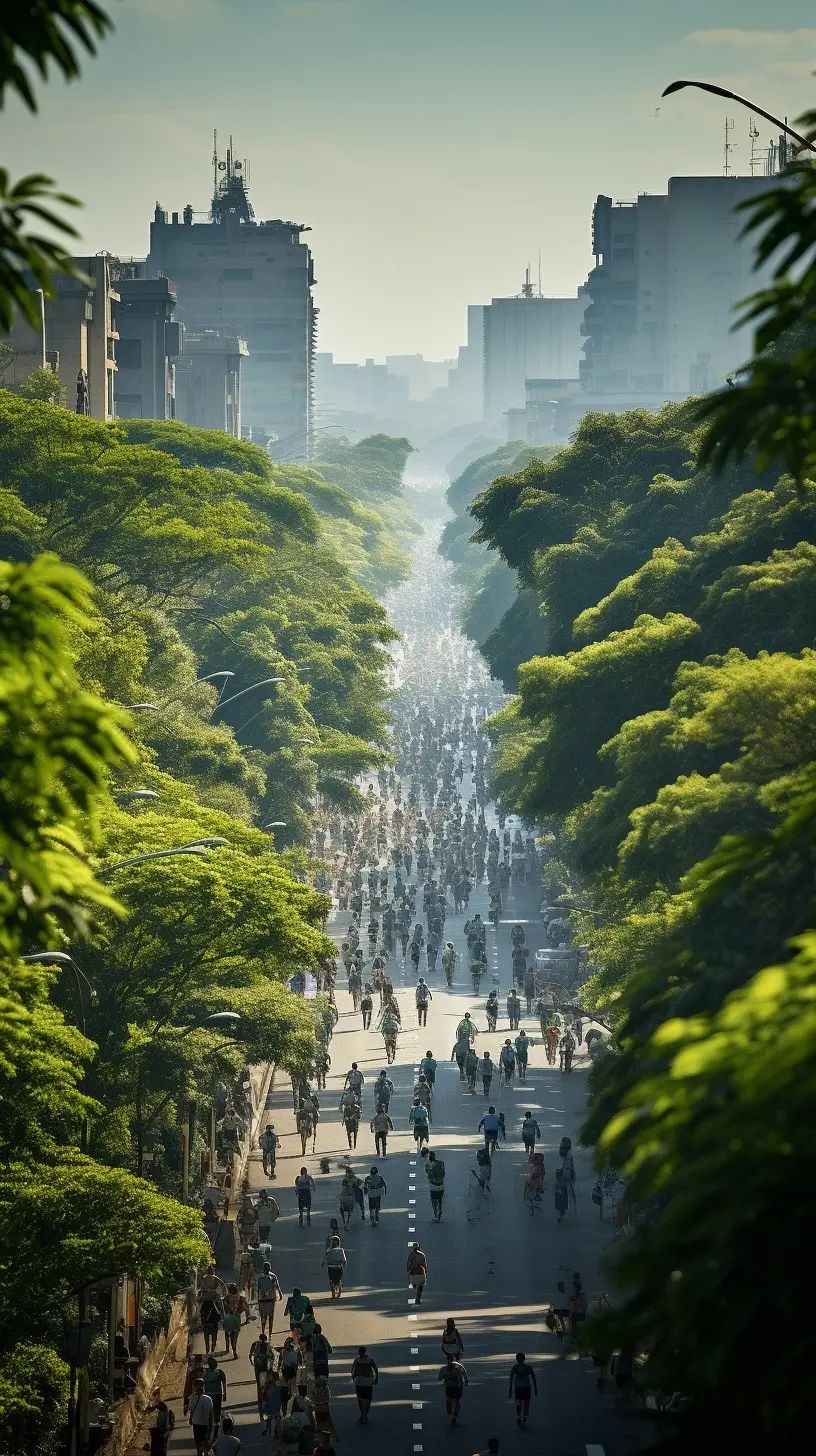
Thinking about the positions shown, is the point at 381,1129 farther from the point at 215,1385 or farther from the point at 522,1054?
the point at 215,1385

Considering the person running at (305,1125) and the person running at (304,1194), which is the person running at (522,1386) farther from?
the person running at (305,1125)

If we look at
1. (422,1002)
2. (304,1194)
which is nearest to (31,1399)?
(304,1194)

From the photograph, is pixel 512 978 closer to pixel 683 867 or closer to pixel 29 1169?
pixel 683 867

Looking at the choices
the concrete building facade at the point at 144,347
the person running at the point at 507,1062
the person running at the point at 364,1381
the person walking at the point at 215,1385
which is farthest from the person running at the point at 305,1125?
the concrete building facade at the point at 144,347

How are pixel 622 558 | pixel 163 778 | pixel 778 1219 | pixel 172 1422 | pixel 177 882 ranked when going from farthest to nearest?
1. pixel 622 558
2. pixel 163 778
3. pixel 177 882
4. pixel 172 1422
5. pixel 778 1219

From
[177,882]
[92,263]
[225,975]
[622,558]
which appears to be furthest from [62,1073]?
[92,263]

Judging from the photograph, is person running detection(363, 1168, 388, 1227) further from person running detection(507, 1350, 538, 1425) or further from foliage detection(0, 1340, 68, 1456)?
foliage detection(0, 1340, 68, 1456)
